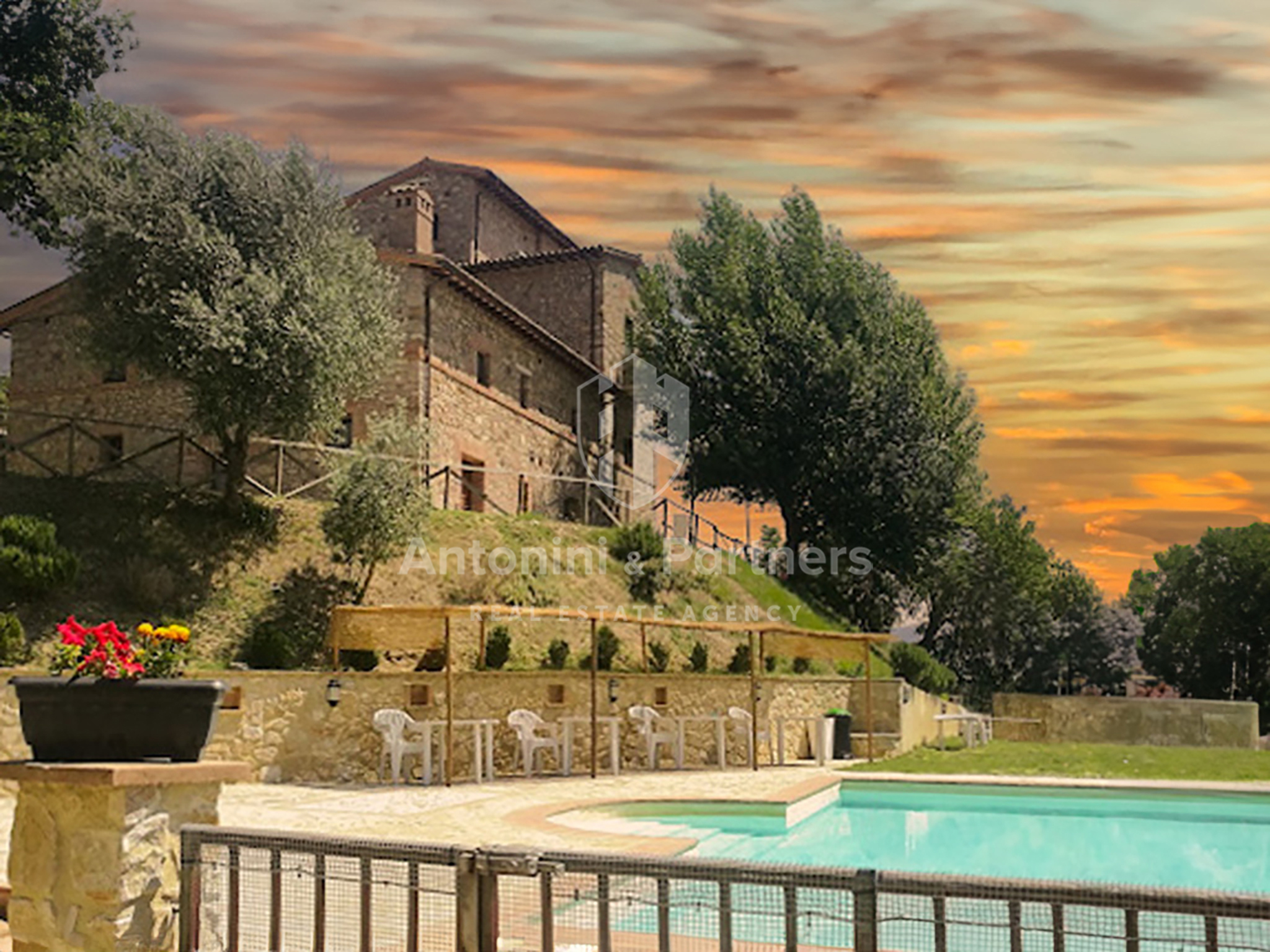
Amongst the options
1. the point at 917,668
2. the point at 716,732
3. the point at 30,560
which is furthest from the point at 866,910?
the point at 917,668

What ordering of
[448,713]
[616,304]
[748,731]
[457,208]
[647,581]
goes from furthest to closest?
1. [616,304]
2. [457,208]
3. [647,581]
4. [748,731]
5. [448,713]

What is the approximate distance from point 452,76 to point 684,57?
505cm

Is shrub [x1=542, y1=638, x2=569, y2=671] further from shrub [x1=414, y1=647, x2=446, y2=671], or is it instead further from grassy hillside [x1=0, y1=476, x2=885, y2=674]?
shrub [x1=414, y1=647, x2=446, y2=671]

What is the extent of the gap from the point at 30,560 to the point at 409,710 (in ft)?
18.5

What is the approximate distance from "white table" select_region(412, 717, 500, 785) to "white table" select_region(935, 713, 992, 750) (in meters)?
11.4

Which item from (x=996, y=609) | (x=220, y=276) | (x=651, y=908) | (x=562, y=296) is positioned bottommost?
(x=996, y=609)

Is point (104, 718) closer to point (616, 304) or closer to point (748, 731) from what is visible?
point (748, 731)

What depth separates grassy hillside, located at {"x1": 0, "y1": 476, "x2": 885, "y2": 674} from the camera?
58.9ft

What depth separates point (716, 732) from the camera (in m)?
20.0

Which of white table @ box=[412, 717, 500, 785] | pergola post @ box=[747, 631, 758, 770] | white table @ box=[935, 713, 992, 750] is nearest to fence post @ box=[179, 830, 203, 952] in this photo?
white table @ box=[412, 717, 500, 785]

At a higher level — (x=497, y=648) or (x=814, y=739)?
(x=497, y=648)

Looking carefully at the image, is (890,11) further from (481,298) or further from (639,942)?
(639,942)

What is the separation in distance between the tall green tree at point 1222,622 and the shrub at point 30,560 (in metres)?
43.1

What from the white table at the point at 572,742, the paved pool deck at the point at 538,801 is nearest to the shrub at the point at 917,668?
the paved pool deck at the point at 538,801
